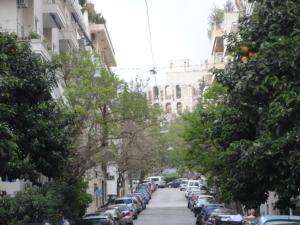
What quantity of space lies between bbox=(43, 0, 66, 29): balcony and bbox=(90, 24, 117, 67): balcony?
2739cm

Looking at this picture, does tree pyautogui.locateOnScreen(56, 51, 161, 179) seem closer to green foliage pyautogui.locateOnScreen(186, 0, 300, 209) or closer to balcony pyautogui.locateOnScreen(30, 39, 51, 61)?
balcony pyautogui.locateOnScreen(30, 39, 51, 61)

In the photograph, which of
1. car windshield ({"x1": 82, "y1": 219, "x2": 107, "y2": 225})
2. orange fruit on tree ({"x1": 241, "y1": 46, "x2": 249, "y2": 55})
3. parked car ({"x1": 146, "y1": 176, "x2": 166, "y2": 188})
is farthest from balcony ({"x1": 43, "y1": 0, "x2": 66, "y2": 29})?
parked car ({"x1": 146, "y1": 176, "x2": 166, "y2": 188})

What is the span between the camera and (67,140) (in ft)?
71.9

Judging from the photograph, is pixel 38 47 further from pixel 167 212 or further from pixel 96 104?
pixel 167 212

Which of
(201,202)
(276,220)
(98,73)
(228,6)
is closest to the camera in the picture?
(276,220)

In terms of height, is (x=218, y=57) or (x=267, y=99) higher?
(x=218, y=57)

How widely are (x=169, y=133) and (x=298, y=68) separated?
100628mm

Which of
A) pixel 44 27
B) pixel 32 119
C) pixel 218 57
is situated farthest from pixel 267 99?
pixel 218 57

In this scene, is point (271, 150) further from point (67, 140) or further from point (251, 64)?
point (67, 140)

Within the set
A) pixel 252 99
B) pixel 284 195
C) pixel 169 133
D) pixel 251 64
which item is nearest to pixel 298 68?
pixel 251 64

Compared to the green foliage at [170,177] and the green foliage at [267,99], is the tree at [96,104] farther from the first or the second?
the green foliage at [170,177]

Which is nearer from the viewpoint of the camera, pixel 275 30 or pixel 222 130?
pixel 275 30

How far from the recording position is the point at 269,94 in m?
17.3

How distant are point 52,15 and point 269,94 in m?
26.0
